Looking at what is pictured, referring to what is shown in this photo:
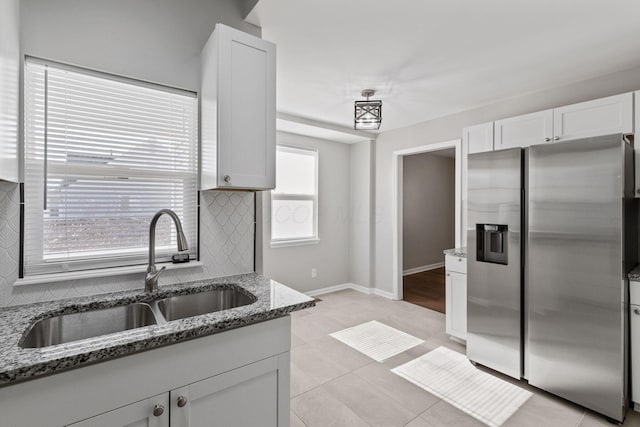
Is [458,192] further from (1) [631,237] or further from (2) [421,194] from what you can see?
(2) [421,194]

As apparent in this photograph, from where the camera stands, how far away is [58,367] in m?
0.88

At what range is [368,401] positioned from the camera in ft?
6.99

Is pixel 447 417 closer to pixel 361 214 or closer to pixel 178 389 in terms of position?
pixel 178 389

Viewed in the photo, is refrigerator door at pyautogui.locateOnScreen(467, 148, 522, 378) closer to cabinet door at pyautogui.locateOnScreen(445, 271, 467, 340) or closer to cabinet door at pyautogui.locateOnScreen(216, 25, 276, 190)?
cabinet door at pyautogui.locateOnScreen(445, 271, 467, 340)

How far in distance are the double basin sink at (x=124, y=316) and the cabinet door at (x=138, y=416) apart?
0.34m

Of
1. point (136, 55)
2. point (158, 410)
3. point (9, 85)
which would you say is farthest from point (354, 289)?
point (9, 85)

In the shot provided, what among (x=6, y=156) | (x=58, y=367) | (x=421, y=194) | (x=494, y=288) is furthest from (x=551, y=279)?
(x=421, y=194)

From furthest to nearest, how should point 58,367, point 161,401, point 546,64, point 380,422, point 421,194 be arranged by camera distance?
point 421,194
point 546,64
point 380,422
point 161,401
point 58,367

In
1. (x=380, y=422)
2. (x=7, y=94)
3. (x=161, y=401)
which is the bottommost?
(x=380, y=422)

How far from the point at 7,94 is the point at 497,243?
3078 millimetres

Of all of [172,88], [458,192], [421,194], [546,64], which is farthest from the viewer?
[421,194]

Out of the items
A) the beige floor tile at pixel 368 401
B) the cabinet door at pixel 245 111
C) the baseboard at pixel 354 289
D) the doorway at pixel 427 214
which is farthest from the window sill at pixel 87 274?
the doorway at pixel 427 214

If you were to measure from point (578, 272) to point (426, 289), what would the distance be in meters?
3.10

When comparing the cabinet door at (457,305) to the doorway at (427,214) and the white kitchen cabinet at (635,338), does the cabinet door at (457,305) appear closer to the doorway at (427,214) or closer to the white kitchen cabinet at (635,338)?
the white kitchen cabinet at (635,338)
